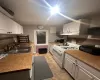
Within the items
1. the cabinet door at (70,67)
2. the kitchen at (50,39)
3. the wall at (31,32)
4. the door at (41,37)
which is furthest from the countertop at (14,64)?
the door at (41,37)

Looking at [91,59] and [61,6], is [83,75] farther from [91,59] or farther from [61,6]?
[61,6]

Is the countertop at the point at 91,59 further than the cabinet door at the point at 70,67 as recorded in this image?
No

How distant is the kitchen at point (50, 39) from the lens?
126 cm

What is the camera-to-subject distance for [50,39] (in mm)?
5059

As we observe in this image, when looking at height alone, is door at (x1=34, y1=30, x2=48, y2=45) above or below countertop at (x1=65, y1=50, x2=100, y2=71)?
above

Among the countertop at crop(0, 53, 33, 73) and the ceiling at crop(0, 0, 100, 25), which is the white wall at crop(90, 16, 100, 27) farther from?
the countertop at crop(0, 53, 33, 73)

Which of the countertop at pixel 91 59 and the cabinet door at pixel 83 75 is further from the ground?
the countertop at pixel 91 59

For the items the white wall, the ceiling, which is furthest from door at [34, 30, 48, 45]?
the white wall

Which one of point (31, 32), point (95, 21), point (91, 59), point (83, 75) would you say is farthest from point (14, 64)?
point (31, 32)

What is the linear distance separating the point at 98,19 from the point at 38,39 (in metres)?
3.76

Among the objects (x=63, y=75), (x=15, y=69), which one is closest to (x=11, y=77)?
(x=15, y=69)

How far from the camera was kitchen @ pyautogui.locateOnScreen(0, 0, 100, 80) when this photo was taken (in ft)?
4.13

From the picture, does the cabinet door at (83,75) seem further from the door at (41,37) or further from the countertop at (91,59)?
the door at (41,37)

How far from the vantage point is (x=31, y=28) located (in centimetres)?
473
